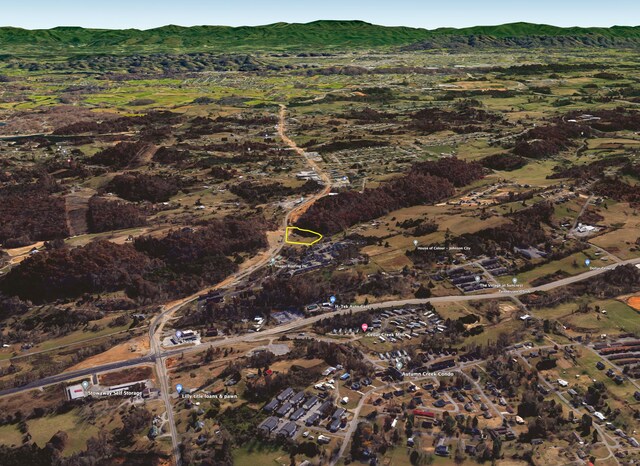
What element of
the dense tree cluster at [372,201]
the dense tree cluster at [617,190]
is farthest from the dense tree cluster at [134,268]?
the dense tree cluster at [617,190]

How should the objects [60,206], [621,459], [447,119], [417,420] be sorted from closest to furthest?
[621,459]
[417,420]
[60,206]
[447,119]

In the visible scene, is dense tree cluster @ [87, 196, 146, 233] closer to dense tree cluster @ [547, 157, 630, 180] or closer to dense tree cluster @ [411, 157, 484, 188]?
dense tree cluster @ [411, 157, 484, 188]

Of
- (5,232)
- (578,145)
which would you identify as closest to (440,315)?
(5,232)

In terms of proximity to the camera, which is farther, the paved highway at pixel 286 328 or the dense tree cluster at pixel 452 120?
the dense tree cluster at pixel 452 120

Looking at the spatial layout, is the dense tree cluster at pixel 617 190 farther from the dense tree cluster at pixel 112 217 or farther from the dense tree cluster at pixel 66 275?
the dense tree cluster at pixel 112 217

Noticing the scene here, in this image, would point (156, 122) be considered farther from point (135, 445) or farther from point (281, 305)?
point (135, 445)

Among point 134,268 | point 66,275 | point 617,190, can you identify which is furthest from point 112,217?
point 617,190

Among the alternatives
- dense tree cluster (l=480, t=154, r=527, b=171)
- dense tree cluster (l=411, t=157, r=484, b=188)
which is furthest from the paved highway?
dense tree cluster (l=480, t=154, r=527, b=171)
